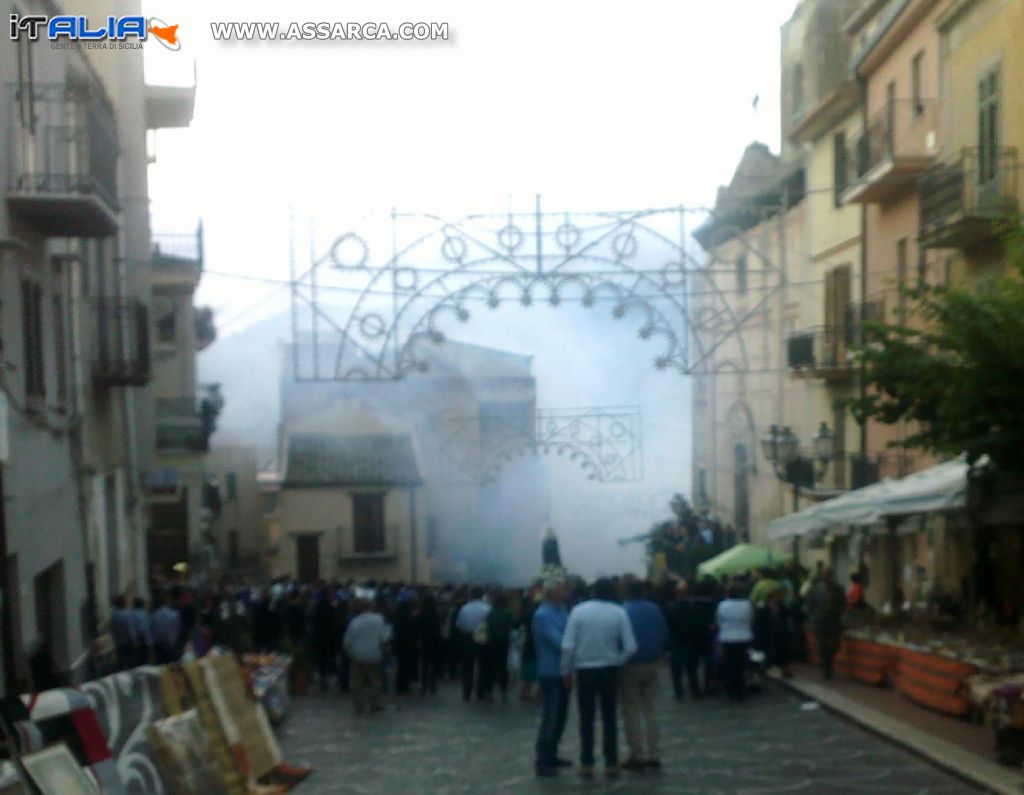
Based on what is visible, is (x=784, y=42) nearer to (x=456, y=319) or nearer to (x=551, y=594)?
(x=456, y=319)

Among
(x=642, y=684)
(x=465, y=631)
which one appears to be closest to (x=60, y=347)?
(x=465, y=631)

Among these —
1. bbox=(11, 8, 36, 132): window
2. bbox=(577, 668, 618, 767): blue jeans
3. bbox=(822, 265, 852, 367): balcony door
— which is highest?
bbox=(11, 8, 36, 132): window

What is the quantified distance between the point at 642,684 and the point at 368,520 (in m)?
35.4

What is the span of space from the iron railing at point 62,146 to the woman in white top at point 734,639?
8395mm

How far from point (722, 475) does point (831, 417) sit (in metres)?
9.62

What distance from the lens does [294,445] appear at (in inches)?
1932

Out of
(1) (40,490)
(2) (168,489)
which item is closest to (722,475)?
(2) (168,489)

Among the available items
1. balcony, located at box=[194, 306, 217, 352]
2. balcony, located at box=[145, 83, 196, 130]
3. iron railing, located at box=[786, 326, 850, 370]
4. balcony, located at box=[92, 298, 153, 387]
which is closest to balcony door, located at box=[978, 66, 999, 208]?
iron railing, located at box=[786, 326, 850, 370]

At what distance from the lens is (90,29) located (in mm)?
20297

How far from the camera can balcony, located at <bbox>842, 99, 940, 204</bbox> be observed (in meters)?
24.0

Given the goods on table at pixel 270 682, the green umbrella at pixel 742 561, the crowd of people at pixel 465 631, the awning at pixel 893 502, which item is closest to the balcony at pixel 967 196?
the awning at pixel 893 502

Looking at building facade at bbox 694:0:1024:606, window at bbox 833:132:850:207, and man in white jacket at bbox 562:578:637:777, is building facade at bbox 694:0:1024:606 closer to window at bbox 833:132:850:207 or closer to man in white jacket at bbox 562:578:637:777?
window at bbox 833:132:850:207

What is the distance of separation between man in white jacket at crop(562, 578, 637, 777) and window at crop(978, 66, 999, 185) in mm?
10405

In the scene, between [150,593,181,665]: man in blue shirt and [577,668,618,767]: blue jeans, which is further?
[150,593,181,665]: man in blue shirt
